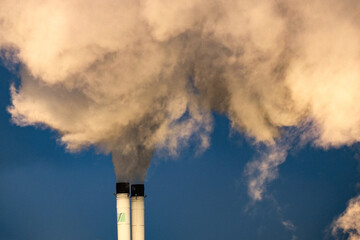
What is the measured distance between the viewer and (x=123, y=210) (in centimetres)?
8050

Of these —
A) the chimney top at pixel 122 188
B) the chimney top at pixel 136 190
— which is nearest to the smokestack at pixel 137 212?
the chimney top at pixel 136 190

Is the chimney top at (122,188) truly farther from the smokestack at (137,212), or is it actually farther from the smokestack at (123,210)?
the smokestack at (137,212)

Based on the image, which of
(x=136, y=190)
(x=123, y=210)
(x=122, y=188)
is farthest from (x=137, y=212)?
(x=122, y=188)

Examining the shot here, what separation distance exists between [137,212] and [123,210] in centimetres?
191

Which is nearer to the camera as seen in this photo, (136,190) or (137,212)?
(137,212)

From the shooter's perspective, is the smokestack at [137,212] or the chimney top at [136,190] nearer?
the smokestack at [137,212]

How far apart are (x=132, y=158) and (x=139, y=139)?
7.46ft

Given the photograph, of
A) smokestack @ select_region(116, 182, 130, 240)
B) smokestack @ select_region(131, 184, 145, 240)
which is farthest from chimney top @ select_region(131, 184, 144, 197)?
smokestack @ select_region(116, 182, 130, 240)

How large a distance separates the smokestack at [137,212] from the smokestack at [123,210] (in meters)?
0.94

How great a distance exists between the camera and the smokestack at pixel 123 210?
8006 cm

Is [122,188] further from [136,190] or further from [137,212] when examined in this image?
[137,212]

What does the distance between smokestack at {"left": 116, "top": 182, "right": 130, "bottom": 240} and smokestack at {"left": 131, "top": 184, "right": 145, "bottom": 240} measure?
936 mm

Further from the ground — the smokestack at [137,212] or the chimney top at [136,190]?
the chimney top at [136,190]

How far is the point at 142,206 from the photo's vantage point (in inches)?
3241
